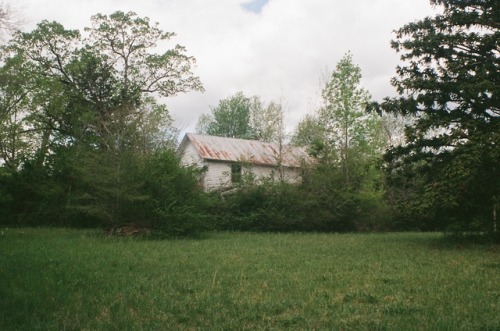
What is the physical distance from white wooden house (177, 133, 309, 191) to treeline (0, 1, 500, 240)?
1.29 m

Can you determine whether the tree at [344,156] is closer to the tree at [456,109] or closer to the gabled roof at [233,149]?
the gabled roof at [233,149]

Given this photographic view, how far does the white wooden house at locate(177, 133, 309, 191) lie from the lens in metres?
30.6

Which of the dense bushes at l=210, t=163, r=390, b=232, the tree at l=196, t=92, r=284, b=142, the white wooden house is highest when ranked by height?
the tree at l=196, t=92, r=284, b=142

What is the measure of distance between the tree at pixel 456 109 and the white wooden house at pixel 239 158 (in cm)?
1318

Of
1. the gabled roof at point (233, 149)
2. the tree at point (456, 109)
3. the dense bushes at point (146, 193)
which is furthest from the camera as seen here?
the gabled roof at point (233, 149)

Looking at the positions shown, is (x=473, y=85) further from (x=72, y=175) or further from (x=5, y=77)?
(x=5, y=77)

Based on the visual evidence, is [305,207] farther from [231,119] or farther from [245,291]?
[231,119]

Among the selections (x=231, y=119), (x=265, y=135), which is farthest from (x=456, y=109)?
(x=231, y=119)

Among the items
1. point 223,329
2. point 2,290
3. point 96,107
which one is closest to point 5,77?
point 96,107

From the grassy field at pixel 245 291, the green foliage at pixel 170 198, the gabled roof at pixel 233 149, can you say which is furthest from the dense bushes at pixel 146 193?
the gabled roof at pixel 233 149

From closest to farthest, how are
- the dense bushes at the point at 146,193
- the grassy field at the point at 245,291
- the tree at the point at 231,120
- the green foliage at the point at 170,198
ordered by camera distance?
1. the grassy field at the point at 245,291
2. the dense bushes at the point at 146,193
3. the green foliage at the point at 170,198
4. the tree at the point at 231,120

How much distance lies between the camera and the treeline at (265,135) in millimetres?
15219

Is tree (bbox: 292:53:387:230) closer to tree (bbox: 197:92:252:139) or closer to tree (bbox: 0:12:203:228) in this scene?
tree (bbox: 0:12:203:228)

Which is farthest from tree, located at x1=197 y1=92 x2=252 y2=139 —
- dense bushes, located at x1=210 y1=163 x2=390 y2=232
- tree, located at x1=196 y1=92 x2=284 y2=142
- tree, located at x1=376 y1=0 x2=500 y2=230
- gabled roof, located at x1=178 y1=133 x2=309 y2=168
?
tree, located at x1=376 y1=0 x2=500 y2=230
